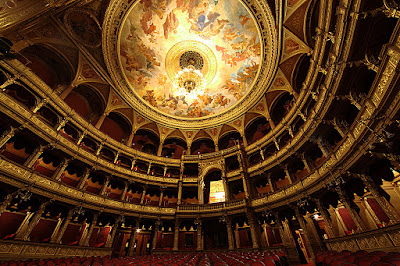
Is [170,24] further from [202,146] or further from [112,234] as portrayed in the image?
[112,234]

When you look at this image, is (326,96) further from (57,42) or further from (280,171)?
(57,42)

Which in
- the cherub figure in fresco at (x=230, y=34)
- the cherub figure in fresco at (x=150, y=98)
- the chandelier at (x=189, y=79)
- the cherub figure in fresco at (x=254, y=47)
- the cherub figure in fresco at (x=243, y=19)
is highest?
the cherub figure in fresco at (x=230, y=34)

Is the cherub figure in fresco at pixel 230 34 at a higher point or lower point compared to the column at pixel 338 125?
higher

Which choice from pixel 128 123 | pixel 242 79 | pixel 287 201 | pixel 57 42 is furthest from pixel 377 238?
pixel 57 42

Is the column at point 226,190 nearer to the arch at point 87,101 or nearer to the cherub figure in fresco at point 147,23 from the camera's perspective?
the arch at point 87,101

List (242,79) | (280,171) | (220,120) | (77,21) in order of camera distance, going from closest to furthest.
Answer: (77,21) < (280,171) < (242,79) < (220,120)

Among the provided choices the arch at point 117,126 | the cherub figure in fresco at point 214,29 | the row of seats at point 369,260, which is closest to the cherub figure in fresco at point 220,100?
the cherub figure in fresco at point 214,29

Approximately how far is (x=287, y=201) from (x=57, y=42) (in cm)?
2121

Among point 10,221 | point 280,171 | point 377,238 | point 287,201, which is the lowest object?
point 377,238

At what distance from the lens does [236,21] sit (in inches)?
578

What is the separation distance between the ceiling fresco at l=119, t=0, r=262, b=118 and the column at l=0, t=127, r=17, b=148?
10021 mm

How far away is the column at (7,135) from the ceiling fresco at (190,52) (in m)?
10.0

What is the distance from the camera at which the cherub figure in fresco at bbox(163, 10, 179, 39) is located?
1474cm

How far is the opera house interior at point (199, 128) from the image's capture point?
283 inches
